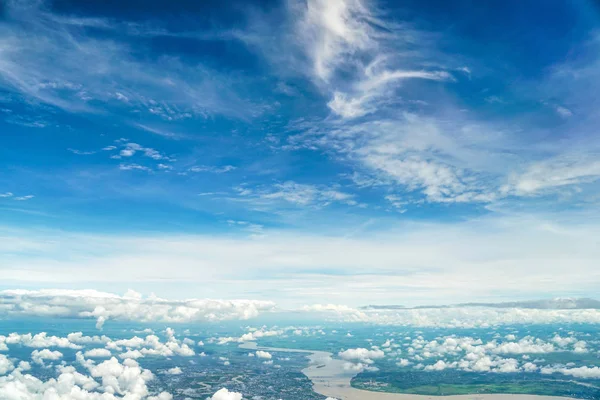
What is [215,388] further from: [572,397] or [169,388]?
[572,397]

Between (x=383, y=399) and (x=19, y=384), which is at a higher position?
(x=19, y=384)

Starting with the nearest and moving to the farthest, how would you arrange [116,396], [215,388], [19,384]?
1. [19,384]
2. [116,396]
3. [215,388]

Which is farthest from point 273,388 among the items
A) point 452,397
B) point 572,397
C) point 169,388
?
point 572,397

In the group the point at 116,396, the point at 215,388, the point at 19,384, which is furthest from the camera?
the point at 215,388

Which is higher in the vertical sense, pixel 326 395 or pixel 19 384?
pixel 19 384

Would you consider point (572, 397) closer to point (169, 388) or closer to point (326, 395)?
point (326, 395)

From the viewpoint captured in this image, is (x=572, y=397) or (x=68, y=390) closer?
(x=68, y=390)

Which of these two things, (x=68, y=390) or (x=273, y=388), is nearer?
(x=68, y=390)

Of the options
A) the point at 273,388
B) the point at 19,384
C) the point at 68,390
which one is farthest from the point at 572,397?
the point at 19,384
